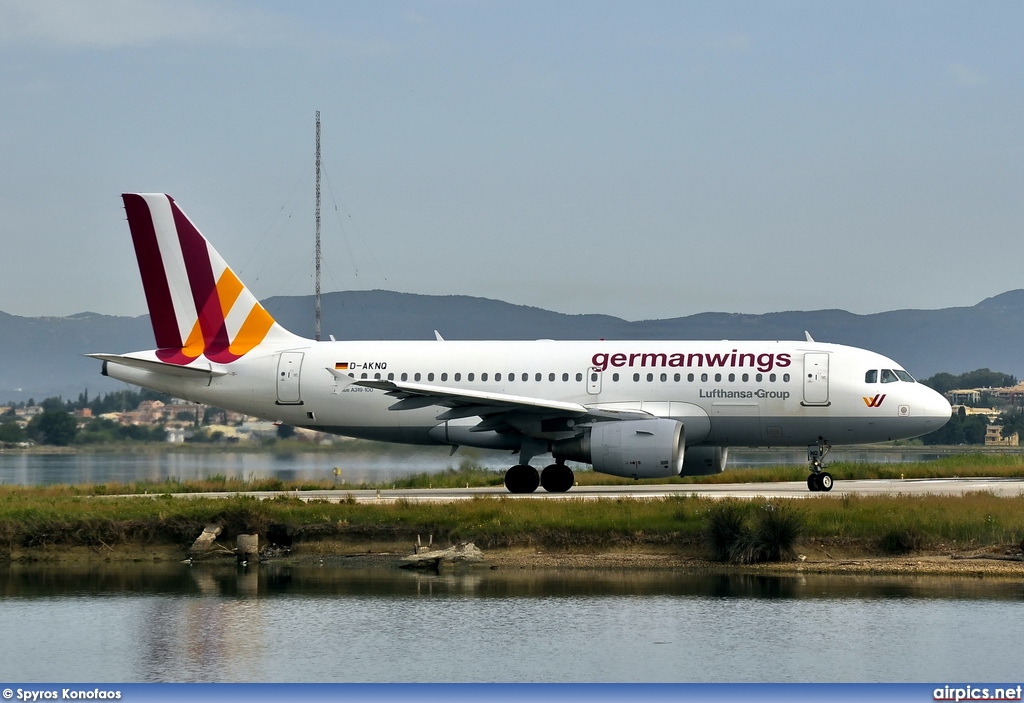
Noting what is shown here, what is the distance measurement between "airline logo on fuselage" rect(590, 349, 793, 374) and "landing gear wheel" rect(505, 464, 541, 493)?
10.4 feet

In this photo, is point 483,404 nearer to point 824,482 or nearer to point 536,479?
point 536,479

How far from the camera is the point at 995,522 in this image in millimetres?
25141

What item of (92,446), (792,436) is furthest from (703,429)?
(92,446)

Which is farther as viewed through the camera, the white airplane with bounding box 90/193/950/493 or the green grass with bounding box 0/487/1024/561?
the white airplane with bounding box 90/193/950/493

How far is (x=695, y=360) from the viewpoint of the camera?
35.0 metres

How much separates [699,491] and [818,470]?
10.2 ft

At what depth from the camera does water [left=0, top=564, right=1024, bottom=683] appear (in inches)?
659

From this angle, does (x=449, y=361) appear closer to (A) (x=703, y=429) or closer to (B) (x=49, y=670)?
(A) (x=703, y=429)

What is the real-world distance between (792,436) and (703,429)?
7.28 feet

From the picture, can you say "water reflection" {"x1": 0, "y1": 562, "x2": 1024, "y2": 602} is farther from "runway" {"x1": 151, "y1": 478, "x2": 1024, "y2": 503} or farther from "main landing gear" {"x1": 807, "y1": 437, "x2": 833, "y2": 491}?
"main landing gear" {"x1": 807, "y1": 437, "x2": 833, "y2": 491}

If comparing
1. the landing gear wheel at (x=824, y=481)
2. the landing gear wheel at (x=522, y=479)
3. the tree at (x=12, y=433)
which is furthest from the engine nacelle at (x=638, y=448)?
the tree at (x=12, y=433)

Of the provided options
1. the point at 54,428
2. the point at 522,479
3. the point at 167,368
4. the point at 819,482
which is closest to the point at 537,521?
the point at 522,479

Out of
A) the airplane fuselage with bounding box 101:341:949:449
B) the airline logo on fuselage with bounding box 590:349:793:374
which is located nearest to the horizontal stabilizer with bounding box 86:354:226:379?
the airplane fuselage with bounding box 101:341:949:449

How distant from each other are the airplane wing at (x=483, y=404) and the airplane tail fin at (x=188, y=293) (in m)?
6.15
